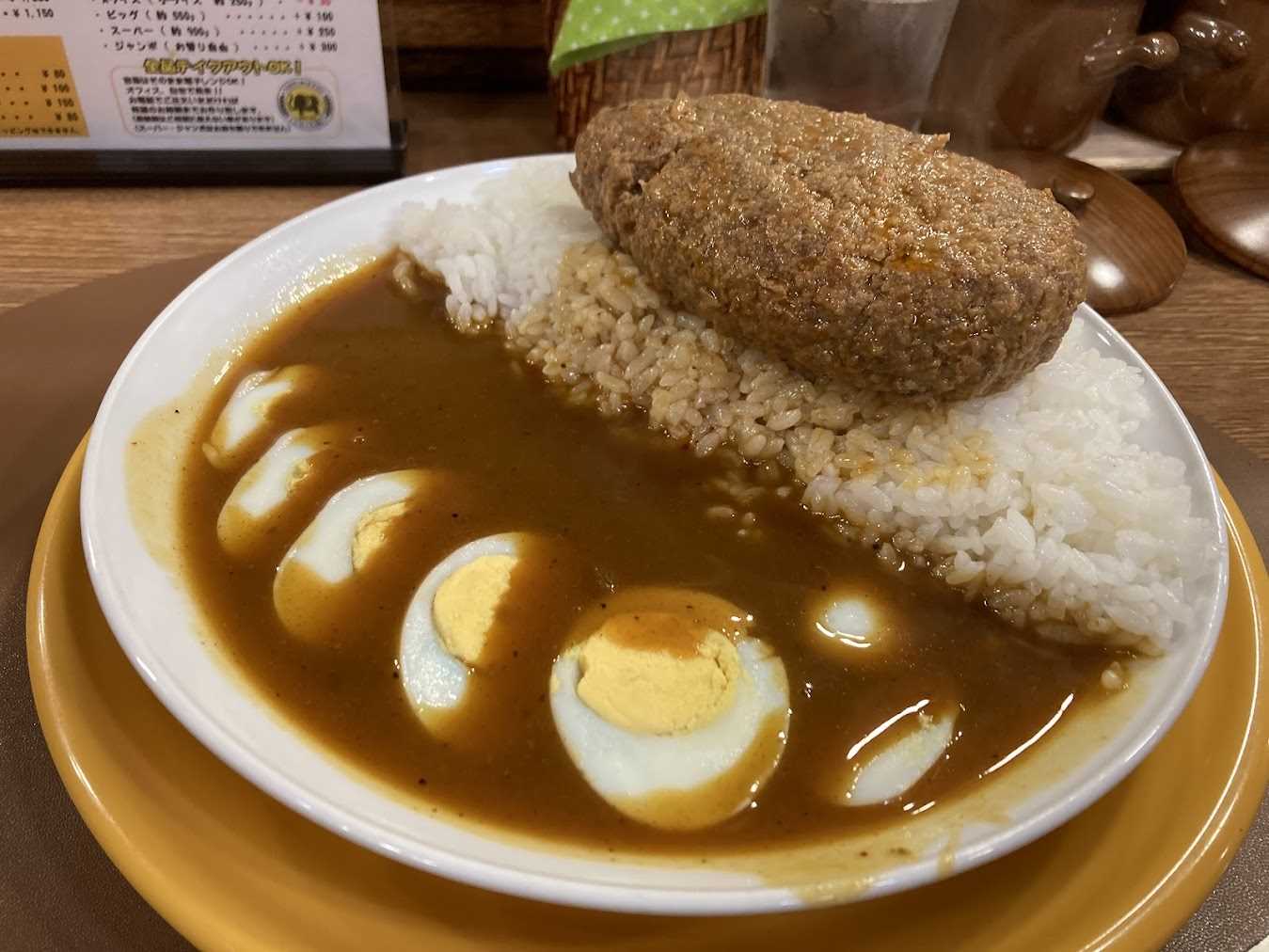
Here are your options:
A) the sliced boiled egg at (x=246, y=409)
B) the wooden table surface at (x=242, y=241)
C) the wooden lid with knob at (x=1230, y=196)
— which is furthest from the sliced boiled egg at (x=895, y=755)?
the wooden lid with knob at (x=1230, y=196)

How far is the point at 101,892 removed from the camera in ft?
3.99

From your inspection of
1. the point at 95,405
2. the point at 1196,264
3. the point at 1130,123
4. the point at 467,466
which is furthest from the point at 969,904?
the point at 1130,123

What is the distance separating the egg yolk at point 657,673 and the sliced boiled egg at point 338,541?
0.41 metres

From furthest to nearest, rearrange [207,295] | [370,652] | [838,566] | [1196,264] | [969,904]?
[1196,264] → [207,295] → [838,566] → [370,652] → [969,904]

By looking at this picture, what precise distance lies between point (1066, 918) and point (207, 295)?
1.79 meters

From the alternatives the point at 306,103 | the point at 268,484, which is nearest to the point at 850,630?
the point at 268,484

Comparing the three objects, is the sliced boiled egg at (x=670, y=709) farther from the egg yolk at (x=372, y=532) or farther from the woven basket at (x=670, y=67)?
the woven basket at (x=670, y=67)

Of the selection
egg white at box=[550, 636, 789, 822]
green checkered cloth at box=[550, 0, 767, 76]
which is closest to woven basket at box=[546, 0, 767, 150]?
green checkered cloth at box=[550, 0, 767, 76]

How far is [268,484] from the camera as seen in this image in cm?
160

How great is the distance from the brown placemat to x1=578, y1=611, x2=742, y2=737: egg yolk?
0.63 metres

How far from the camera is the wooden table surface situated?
224cm

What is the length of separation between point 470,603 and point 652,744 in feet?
1.18

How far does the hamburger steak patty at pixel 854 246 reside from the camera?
61.1 inches

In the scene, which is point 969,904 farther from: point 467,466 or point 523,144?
point 523,144
